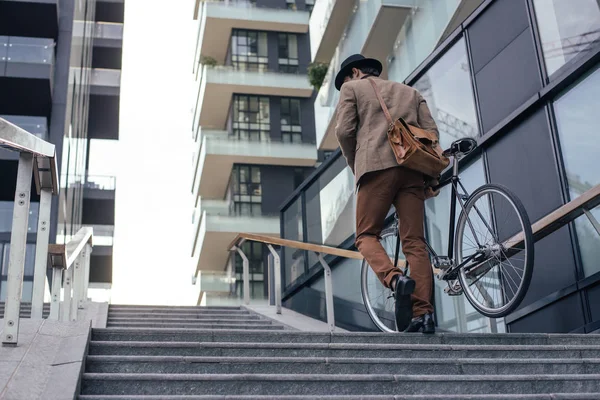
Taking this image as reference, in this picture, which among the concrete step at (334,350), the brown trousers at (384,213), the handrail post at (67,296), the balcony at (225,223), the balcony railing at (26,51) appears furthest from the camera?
the balcony at (225,223)

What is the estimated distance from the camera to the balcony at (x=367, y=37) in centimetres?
1502

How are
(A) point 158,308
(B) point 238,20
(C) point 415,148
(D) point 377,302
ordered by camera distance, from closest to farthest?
(C) point 415,148, (D) point 377,302, (A) point 158,308, (B) point 238,20

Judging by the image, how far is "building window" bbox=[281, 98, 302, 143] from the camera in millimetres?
34750

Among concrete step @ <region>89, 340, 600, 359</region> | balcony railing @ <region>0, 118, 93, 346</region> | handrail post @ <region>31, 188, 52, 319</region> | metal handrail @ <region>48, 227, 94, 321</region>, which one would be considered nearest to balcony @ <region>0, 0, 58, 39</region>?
metal handrail @ <region>48, 227, 94, 321</region>

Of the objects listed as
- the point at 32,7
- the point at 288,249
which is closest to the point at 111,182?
the point at 32,7

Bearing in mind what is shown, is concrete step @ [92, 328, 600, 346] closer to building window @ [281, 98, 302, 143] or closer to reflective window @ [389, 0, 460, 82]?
reflective window @ [389, 0, 460, 82]

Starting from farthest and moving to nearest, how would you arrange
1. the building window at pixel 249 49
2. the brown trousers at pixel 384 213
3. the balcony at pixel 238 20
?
1. the building window at pixel 249 49
2. the balcony at pixel 238 20
3. the brown trousers at pixel 384 213

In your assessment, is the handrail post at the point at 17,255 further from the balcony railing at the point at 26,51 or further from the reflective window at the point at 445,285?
the balcony railing at the point at 26,51

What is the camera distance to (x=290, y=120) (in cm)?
3478

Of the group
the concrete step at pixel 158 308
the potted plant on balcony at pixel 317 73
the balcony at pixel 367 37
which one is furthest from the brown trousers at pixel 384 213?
the potted plant on balcony at pixel 317 73

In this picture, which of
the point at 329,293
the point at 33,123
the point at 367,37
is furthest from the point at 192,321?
the point at 33,123

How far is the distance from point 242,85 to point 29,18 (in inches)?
421

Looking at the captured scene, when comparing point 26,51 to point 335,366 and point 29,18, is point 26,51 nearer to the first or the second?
point 29,18

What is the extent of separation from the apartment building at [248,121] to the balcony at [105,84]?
357cm
